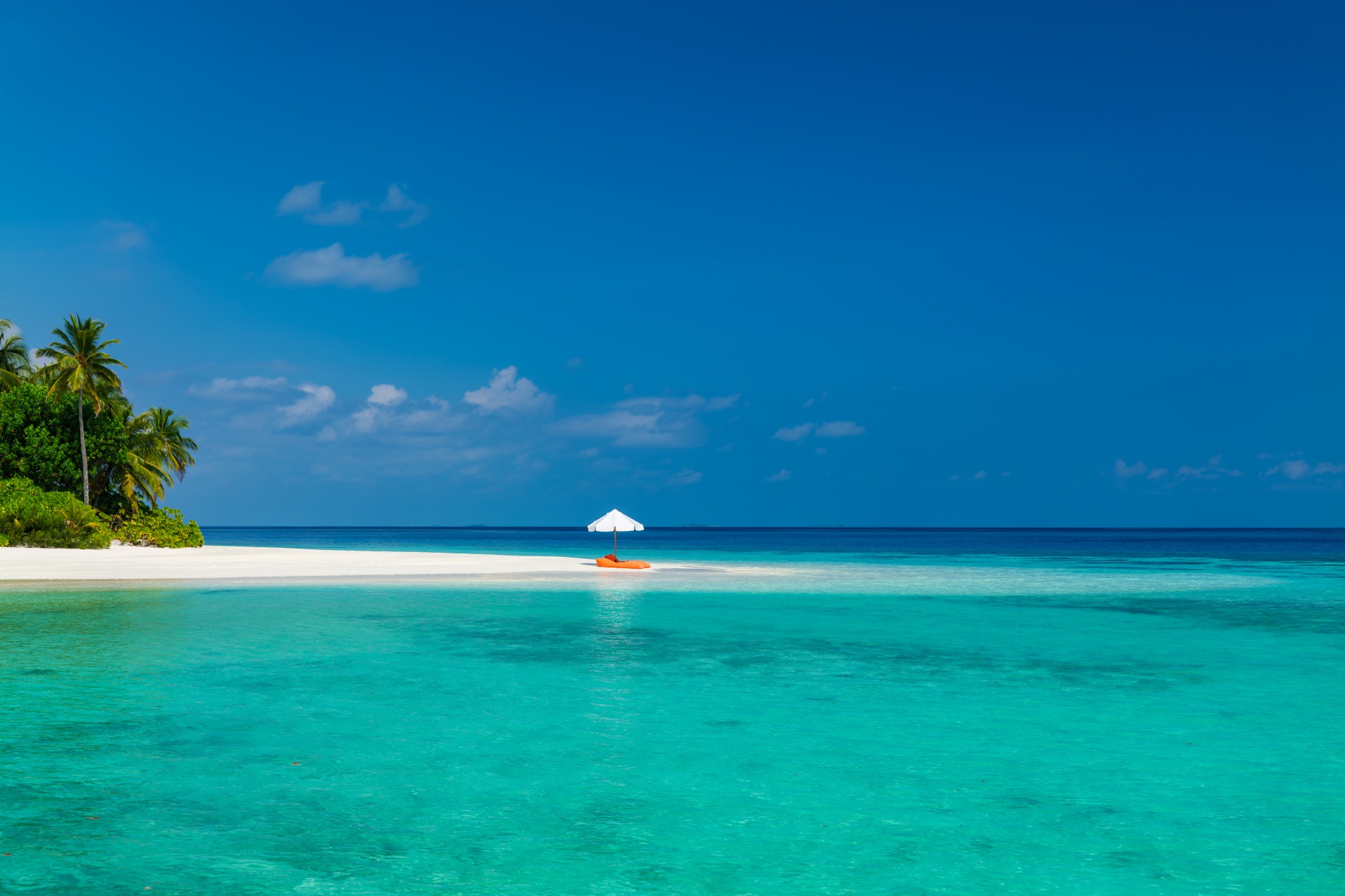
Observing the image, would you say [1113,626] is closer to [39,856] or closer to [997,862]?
[997,862]

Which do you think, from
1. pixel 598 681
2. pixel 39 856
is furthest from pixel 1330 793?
pixel 39 856

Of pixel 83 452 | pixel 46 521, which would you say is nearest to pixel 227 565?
pixel 46 521

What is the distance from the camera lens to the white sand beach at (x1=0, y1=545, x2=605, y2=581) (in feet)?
113

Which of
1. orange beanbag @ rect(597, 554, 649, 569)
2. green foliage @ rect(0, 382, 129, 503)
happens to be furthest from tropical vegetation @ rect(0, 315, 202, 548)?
orange beanbag @ rect(597, 554, 649, 569)

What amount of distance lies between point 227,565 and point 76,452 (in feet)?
61.1

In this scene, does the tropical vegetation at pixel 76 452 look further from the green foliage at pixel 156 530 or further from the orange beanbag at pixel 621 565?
the orange beanbag at pixel 621 565

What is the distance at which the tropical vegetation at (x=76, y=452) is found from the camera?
45.7 metres

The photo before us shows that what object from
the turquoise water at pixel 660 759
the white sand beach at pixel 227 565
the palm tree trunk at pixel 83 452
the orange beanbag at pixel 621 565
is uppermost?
the palm tree trunk at pixel 83 452

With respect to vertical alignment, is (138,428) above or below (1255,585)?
above

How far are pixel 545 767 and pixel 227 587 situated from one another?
2468 cm

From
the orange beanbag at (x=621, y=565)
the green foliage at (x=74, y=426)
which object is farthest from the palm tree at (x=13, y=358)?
the orange beanbag at (x=621, y=565)

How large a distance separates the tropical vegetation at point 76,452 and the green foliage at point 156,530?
0.18 ft

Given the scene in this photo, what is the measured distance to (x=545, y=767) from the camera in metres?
9.18

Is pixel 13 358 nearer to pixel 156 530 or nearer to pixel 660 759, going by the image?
pixel 156 530
